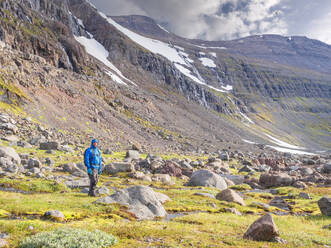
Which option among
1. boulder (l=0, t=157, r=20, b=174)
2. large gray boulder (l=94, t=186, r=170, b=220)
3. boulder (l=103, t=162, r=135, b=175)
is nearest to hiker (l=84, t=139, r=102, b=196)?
large gray boulder (l=94, t=186, r=170, b=220)

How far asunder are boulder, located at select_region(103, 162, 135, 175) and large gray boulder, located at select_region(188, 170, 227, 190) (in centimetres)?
932

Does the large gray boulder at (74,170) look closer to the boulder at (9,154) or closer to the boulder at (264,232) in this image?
the boulder at (9,154)

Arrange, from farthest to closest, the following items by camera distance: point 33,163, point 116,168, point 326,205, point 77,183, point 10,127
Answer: point 10,127
point 116,168
point 33,163
point 77,183
point 326,205

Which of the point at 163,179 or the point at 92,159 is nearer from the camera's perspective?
the point at 92,159

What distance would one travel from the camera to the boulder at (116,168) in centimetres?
3738

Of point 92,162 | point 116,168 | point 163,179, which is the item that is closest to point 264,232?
point 92,162

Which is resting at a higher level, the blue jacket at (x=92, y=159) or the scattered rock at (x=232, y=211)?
the blue jacket at (x=92, y=159)

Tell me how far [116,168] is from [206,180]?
1319cm

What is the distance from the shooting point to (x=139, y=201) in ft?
61.0

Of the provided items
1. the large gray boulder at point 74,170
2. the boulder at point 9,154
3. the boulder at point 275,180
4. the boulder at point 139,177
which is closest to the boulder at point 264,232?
the large gray boulder at point 74,170

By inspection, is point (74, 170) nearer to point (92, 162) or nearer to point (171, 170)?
point (92, 162)

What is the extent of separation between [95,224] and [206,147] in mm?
98605

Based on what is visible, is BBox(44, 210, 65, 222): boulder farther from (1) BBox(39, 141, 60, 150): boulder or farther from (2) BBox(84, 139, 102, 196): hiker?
(1) BBox(39, 141, 60, 150): boulder

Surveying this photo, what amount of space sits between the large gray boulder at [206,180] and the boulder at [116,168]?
932cm
